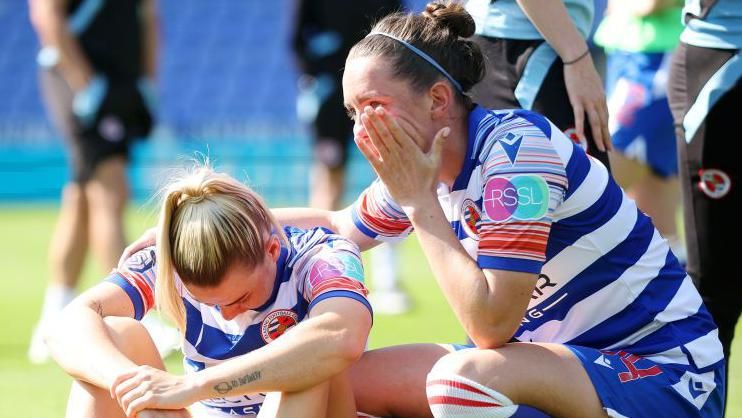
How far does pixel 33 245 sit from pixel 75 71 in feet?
13.2

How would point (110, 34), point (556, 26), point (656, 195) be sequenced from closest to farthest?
point (556, 26)
point (656, 195)
point (110, 34)

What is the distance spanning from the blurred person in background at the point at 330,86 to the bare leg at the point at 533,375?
349 cm

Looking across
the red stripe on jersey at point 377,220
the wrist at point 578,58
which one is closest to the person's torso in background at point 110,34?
the red stripe on jersey at point 377,220

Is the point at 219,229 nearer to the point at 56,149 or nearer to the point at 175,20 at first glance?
the point at 56,149

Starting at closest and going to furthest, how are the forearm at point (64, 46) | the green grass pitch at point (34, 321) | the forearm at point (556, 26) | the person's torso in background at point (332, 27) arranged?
the forearm at point (556, 26)
the green grass pitch at point (34, 321)
the forearm at point (64, 46)
the person's torso in background at point (332, 27)

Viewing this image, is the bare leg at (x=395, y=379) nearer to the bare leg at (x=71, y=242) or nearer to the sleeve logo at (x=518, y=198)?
the sleeve logo at (x=518, y=198)

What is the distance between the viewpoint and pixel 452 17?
2.87 metres

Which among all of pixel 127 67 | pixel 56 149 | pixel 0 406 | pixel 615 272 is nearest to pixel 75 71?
pixel 127 67

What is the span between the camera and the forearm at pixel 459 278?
2.63 meters

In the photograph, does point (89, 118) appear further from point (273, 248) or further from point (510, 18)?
point (273, 248)

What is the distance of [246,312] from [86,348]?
0.41 metres

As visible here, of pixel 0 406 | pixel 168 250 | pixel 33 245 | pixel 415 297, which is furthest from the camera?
pixel 33 245

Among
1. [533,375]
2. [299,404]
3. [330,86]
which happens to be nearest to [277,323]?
[299,404]

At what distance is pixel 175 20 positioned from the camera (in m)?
17.8
